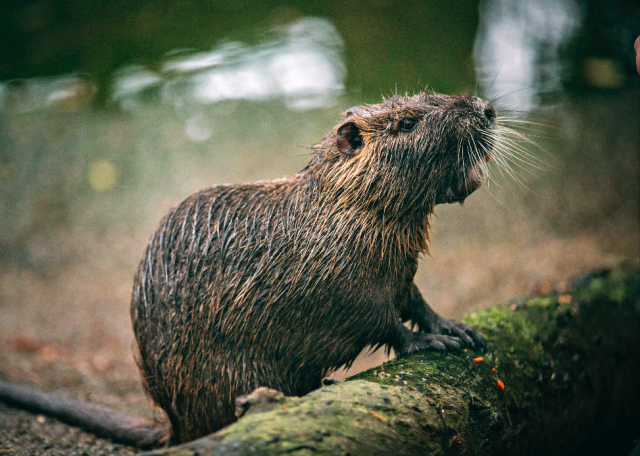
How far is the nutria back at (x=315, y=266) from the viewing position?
2.28 meters

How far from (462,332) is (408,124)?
1.21m

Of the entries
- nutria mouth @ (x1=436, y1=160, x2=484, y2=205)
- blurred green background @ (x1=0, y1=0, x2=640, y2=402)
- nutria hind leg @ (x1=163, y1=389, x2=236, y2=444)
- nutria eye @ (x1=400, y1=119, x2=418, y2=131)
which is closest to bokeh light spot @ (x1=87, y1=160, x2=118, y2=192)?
blurred green background @ (x1=0, y1=0, x2=640, y2=402)

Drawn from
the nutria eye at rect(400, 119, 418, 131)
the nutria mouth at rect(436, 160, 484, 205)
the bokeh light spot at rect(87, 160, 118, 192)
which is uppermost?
the bokeh light spot at rect(87, 160, 118, 192)

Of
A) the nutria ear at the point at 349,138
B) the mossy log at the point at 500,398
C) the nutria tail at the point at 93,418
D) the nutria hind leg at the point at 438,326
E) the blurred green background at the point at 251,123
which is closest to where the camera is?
the mossy log at the point at 500,398

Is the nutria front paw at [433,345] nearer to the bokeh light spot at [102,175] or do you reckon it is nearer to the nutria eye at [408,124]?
the nutria eye at [408,124]

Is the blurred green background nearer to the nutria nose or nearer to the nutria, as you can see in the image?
the nutria nose

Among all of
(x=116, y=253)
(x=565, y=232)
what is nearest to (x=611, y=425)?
(x=565, y=232)

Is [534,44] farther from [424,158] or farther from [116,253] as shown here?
[116,253]

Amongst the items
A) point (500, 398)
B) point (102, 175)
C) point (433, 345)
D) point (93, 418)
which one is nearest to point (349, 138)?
point (433, 345)

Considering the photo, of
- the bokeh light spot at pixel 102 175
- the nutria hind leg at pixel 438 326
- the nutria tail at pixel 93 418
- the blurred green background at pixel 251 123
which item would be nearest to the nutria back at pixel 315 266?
the nutria hind leg at pixel 438 326

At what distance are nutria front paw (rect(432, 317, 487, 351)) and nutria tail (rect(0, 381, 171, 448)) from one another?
1737 millimetres

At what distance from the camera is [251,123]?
21.2 feet

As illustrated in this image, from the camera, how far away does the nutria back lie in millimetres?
2283

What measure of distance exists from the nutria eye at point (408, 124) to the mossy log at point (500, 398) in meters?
1.17
